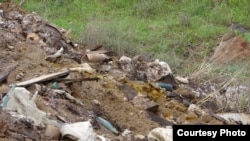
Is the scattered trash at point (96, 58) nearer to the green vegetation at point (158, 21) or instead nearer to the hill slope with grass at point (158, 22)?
the hill slope with grass at point (158, 22)

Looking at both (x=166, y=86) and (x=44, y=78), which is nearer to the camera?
(x=44, y=78)

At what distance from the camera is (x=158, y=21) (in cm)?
970

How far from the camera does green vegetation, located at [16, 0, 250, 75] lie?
8.21 metres

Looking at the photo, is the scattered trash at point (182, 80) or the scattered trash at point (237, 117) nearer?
the scattered trash at point (237, 117)

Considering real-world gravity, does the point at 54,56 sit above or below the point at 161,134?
above

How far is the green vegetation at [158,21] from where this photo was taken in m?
8.21

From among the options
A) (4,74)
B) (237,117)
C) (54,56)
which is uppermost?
(54,56)

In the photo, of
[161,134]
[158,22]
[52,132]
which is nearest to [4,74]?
[52,132]

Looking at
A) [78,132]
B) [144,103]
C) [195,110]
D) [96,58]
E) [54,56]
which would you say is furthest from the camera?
[96,58]

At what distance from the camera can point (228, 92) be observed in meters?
6.17

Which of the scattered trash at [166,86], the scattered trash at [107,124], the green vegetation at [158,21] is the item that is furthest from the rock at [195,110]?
the green vegetation at [158,21]

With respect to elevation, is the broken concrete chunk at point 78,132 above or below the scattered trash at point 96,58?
below

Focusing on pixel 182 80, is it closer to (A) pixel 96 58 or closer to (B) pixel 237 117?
(A) pixel 96 58

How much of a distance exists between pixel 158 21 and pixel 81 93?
4.71m
